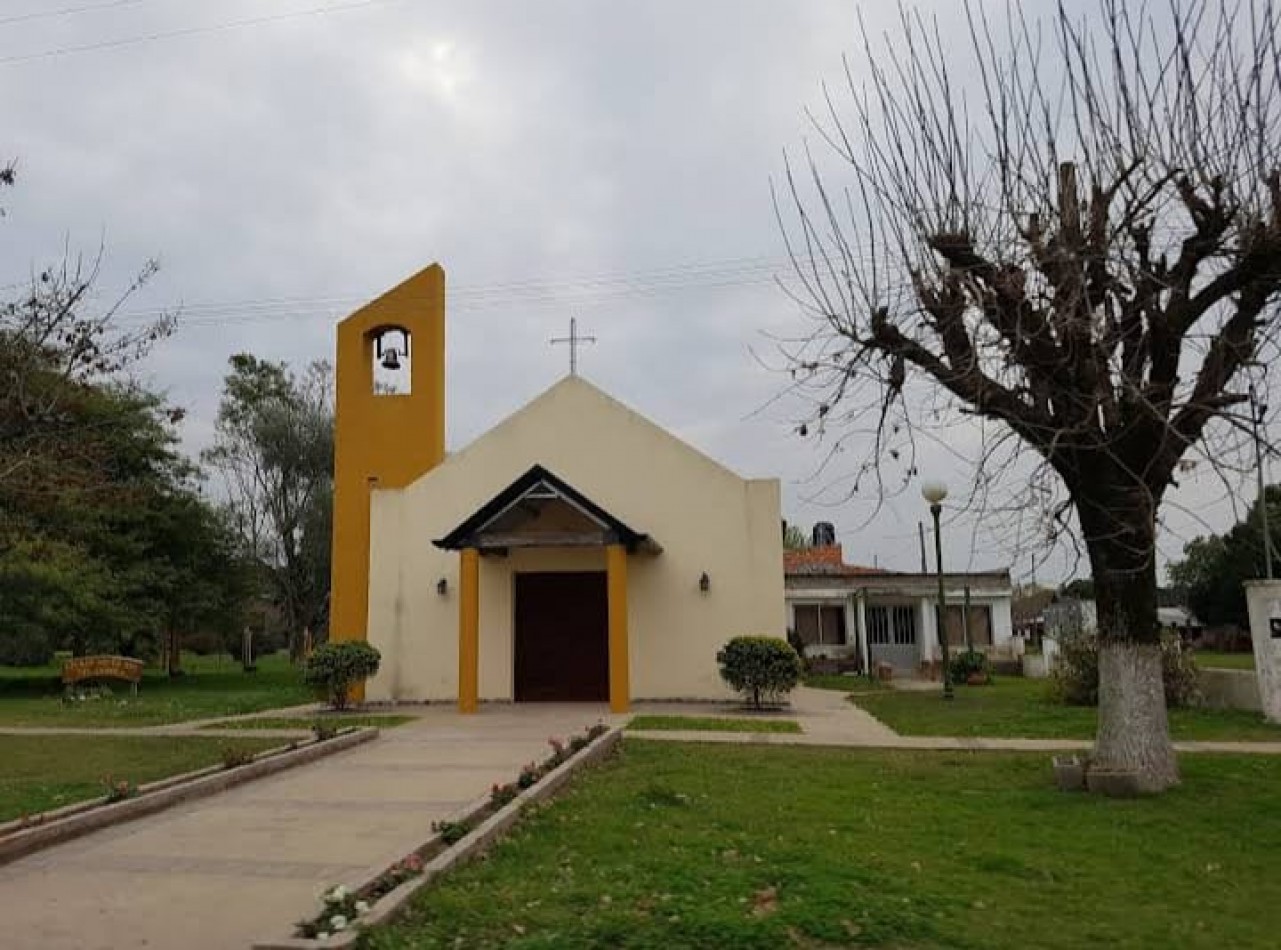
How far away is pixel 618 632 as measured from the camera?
56.3 ft

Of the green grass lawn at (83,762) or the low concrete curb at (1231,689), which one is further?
the low concrete curb at (1231,689)

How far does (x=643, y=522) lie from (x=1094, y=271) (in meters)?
11.9

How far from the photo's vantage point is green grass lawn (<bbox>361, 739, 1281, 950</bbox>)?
199 inches

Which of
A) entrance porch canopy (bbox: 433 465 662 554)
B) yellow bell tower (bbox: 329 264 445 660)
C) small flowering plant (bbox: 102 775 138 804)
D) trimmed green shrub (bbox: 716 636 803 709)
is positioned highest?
yellow bell tower (bbox: 329 264 445 660)

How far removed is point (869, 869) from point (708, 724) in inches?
346

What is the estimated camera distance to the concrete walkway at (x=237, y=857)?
5367 millimetres

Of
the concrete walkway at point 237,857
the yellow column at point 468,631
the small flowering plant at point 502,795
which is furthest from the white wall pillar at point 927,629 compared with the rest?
the small flowering plant at point 502,795

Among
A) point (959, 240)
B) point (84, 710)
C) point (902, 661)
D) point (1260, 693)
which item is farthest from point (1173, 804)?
point (902, 661)

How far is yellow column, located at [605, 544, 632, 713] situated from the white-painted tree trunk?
9.01m

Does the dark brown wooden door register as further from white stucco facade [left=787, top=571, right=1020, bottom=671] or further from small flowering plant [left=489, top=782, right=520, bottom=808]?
white stucco facade [left=787, top=571, right=1020, bottom=671]

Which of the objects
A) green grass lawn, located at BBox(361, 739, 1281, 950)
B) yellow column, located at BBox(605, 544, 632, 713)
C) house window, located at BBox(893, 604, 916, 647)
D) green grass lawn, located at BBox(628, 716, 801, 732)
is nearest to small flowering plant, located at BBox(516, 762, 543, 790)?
green grass lawn, located at BBox(361, 739, 1281, 950)

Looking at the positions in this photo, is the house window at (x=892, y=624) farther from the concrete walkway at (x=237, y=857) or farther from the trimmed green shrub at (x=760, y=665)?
the concrete walkway at (x=237, y=857)

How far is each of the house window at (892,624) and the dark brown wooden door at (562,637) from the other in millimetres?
15034

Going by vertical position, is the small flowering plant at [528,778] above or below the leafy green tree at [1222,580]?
below
